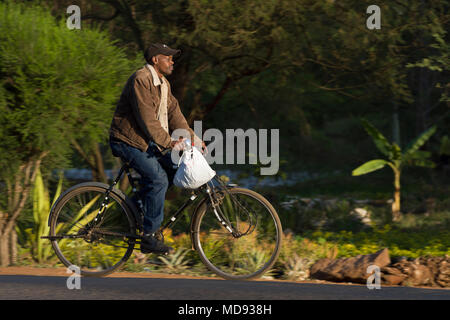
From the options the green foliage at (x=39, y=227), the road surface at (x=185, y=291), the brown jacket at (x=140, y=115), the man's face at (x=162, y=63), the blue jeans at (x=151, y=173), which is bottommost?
the road surface at (x=185, y=291)

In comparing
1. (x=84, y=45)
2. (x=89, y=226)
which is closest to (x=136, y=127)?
(x=89, y=226)

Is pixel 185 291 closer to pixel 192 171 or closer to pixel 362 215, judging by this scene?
pixel 192 171

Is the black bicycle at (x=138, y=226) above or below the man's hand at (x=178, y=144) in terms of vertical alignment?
below

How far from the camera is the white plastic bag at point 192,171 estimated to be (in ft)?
18.6

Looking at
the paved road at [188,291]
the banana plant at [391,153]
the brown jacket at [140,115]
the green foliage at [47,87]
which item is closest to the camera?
the paved road at [188,291]

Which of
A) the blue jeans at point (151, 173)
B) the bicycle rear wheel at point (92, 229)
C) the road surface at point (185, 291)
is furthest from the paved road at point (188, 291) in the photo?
the blue jeans at point (151, 173)

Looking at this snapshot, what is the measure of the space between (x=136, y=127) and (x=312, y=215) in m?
7.89

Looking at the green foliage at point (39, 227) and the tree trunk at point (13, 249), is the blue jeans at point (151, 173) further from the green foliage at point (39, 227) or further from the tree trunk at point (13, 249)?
the tree trunk at point (13, 249)

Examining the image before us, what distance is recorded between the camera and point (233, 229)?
19.5 feet

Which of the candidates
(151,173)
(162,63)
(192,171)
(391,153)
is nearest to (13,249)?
(151,173)

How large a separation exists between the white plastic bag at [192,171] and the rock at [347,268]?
2.42 meters

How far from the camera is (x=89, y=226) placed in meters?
6.21

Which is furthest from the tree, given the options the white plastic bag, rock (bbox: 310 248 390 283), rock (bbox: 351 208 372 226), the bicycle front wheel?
rock (bbox: 351 208 372 226)

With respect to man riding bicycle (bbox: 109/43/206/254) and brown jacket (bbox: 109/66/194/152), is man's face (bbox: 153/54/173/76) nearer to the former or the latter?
man riding bicycle (bbox: 109/43/206/254)
